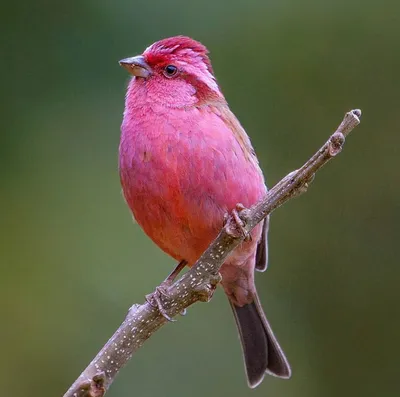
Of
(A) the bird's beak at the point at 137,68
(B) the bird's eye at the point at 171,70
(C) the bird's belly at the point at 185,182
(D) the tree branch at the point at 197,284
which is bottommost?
(D) the tree branch at the point at 197,284

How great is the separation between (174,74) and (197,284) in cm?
136

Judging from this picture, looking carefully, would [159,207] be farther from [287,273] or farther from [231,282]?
[287,273]

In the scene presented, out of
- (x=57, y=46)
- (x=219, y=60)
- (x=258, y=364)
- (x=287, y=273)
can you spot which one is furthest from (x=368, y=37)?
(x=258, y=364)

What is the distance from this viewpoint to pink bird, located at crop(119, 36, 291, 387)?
4766 mm

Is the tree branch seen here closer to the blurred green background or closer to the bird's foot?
the bird's foot

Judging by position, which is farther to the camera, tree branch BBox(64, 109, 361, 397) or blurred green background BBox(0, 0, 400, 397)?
blurred green background BBox(0, 0, 400, 397)

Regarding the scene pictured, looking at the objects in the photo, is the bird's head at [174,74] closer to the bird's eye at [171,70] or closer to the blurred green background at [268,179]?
the bird's eye at [171,70]

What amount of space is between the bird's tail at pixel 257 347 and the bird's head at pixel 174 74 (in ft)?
4.81

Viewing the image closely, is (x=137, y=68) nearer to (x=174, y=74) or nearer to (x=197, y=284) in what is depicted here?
(x=174, y=74)

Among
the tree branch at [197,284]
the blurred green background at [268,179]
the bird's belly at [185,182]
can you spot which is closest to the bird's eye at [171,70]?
the bird's belly at [185,182]

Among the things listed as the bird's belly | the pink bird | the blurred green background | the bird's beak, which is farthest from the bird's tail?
the bird's beak

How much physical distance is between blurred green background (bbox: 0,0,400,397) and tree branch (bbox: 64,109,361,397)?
8.15 ft

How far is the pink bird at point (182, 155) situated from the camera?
15.6 ft

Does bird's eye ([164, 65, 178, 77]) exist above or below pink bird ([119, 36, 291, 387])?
above
